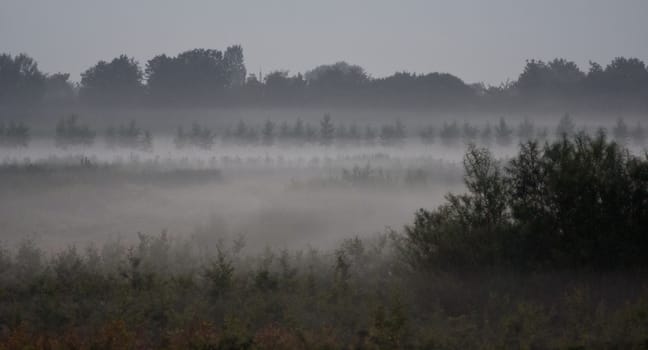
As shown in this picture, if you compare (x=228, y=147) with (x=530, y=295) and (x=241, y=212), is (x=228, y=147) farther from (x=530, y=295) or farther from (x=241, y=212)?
(x=530, y=295)

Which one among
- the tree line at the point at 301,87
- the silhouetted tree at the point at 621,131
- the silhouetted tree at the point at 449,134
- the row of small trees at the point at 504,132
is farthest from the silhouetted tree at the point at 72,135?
the silhouetted tree at the point at 621,131

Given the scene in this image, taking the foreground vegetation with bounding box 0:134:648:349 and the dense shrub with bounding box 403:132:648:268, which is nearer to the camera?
the foreground vegetation with bounding box 0:134:648:349

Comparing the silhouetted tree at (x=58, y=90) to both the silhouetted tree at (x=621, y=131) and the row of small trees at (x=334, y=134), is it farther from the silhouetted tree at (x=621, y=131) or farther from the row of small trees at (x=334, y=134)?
the silhouetted tree at (x=621, y=131)

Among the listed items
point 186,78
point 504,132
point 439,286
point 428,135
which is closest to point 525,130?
point 504,132

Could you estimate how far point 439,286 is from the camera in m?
15.8

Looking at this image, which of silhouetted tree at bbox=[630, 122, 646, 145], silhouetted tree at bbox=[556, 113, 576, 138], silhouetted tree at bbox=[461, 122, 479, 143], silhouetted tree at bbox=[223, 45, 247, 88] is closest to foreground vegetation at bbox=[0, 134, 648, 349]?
silhouetted tree at bbox=[556, 113, 576, 138]

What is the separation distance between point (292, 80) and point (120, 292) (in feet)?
187

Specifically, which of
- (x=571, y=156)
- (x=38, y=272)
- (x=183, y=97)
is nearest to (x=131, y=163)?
(x=183, y=97)

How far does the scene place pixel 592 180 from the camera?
1664 centimetres

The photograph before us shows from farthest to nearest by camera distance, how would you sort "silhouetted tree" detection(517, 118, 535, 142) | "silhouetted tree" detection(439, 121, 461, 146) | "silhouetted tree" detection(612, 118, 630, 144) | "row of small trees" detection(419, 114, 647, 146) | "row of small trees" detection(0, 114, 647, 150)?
"silhouetted tree" detection(439, 121, 461, 146), "silhouetted tree" detection(517, 118, 535, 142), "row of small trees" detection(419, 114, 647, 146), "silhouetted tree" detection(612, 118, 630, 144), "row of small trees" detection(0, 114, 647, 150)

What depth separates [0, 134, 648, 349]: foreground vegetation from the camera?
11.6 m

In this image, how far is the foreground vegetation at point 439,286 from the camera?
459 inches

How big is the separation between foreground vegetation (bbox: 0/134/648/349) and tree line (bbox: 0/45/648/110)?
47086 millimetres

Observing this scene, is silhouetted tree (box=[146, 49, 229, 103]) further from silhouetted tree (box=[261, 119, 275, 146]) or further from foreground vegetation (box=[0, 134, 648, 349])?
foreground vegetation (box=[0, 134, 648, 349])
